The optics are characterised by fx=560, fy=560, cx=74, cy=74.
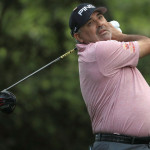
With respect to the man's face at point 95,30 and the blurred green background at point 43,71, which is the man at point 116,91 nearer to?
the man's face at point 95,30

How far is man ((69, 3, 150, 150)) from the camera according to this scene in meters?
4.11

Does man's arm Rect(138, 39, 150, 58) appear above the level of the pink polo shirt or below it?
above

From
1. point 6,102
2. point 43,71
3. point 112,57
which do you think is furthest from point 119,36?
point 43,71

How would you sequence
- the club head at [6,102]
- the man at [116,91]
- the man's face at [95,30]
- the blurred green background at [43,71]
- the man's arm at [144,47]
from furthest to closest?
the blurred green background at [43,71]
the club head at [6,102]
the man's face at [95,30]
the man's arm at [144,47]
the man at [116,91]

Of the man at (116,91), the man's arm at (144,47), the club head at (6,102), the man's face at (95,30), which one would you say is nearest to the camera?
the man at (116,91)

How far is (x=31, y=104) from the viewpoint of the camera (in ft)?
32.6

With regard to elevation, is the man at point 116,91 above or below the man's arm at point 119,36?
below

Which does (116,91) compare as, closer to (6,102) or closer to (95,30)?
(95,30)

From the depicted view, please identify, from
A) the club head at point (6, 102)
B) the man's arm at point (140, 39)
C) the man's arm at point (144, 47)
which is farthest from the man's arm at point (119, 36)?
the club head at point (6, 102)

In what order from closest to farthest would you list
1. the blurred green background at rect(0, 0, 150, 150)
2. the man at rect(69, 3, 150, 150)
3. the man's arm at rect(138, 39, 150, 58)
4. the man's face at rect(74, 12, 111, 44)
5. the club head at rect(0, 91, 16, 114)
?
the man at rect(69, 3, 150, 150) → the man's arm at rect(138, 39, 150, 58) → the man's face at rect(74, 12, 111, 44) → the club head at rect(0, 91, 16, 114) → the blurred green background at rect(0, 0, 150, 150)

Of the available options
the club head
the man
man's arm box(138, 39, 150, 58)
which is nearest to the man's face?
the man

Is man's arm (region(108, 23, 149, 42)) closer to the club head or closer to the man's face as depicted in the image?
the man's face

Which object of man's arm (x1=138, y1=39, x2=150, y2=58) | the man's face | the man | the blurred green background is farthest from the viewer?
the blurred green background

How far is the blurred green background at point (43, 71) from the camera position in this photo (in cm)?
954
